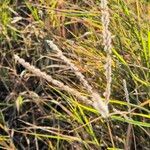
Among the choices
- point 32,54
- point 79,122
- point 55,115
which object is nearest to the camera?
point 79,122

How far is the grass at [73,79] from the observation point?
40.8 inches

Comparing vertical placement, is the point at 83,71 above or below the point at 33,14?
below

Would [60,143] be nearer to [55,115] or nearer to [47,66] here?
[55,115]

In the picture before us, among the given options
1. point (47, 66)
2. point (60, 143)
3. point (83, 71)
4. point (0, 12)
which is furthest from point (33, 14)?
point (60, 143)

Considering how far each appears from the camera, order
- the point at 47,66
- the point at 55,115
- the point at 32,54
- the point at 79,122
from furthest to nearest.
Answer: the point at 32,54 < the point at 47,66 < the point at 55,115 < the point at 79,122

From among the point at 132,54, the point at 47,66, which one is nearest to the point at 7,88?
the point at 47,66

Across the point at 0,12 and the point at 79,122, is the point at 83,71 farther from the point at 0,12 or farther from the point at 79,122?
the point at 0,12

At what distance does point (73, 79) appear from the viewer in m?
1.27

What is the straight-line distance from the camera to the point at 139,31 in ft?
3.72

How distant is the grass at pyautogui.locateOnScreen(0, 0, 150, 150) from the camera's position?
40.8 inches

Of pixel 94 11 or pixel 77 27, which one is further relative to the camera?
pixel 77 27

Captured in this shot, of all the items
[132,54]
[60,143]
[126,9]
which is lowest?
[60,143]

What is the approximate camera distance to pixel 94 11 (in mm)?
1246

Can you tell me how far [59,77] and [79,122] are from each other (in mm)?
207
